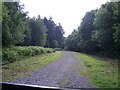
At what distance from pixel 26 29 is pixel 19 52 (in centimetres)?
115

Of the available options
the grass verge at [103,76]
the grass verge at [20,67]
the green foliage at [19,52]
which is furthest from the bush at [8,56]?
the grass verge at [103,76]

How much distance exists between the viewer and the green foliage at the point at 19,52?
11250 millimetres

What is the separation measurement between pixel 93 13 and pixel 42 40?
25.0 ft

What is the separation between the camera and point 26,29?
1254cm

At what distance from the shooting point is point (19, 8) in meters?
13.0

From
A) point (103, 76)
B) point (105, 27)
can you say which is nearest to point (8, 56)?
point (103, 76)

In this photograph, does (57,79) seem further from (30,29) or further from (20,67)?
(30,29)

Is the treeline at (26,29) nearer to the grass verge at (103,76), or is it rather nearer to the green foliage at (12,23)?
the green foliage at (12,23)

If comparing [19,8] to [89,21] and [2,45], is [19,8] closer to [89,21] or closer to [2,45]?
[2,45]

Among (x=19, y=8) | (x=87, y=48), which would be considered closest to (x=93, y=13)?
(x=87, y=48)

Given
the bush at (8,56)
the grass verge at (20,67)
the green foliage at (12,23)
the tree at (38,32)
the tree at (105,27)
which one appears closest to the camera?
the grass verge at (20,67)

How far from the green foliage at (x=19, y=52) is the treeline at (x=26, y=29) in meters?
0.22

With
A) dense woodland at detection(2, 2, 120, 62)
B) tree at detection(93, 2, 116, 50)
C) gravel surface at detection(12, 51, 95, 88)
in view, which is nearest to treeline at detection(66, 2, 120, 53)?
tree at detection(93, 2, 116, 50)

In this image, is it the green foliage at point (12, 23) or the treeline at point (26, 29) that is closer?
the treeline at point (26, 29)
